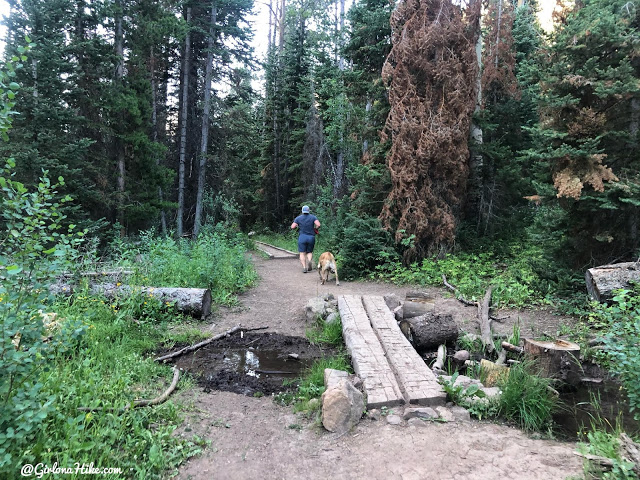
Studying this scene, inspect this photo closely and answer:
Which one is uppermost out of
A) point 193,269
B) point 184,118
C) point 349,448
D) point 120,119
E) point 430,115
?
point 184,118

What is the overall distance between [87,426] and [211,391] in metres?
1.46

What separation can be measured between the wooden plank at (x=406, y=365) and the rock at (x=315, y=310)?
3.26ft

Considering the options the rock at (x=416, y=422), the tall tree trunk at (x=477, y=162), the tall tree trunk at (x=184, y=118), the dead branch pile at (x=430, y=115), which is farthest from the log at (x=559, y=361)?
the tall tree trunk at (x=184, y=118)

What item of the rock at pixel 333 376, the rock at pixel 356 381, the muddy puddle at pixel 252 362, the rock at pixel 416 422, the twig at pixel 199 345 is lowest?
the muddy puddle at pixel 252 362

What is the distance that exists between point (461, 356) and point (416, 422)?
2.19 meters

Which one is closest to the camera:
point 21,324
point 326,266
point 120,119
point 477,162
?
point 21,324

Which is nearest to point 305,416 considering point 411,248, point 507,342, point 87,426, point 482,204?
point 87,426

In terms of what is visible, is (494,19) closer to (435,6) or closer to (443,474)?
(435,6)

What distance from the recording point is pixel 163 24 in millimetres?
14031

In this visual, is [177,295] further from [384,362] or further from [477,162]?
[477,162]

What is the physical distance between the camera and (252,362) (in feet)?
18.1

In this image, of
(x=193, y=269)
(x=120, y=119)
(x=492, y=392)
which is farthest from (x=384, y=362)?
(x=120, y=119)

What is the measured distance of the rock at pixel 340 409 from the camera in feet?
11.5

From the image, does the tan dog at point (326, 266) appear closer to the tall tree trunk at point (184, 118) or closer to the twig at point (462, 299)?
the twig at point (462, 299)
